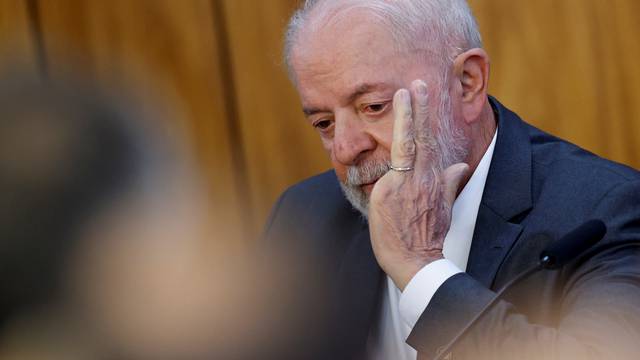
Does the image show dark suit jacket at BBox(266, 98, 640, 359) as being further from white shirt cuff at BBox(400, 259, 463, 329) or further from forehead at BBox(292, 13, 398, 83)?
forehead at BBox(292, 13, 398, 83)

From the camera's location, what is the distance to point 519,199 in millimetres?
1832

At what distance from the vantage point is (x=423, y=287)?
62.9 inches

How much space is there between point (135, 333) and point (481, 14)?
6.09ft

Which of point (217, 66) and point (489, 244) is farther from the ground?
point (217, 66)

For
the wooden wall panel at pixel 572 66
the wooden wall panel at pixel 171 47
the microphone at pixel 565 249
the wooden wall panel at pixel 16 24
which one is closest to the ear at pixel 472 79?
the microphone at pixel 565 249

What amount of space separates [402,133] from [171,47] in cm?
136

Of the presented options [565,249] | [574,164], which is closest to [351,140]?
[574,164]

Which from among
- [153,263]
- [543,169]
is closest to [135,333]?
[153,263]

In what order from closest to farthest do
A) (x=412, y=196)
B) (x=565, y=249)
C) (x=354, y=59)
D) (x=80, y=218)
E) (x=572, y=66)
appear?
(x=80, y=218) → (x=565, y=249) → (x=412, y=196) → (x=354, y=59) → (x=572, y=66)

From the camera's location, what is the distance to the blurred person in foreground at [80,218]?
80cm

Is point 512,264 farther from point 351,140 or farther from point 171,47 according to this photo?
point 171,47

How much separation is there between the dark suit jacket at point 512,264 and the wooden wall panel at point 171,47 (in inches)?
23.8

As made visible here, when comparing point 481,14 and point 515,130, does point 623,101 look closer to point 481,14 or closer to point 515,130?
point 481,14

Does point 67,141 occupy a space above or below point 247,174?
above
